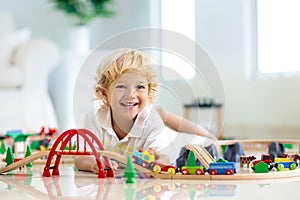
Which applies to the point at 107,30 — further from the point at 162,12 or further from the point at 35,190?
the point at 35,190

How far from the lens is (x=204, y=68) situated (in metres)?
1.46

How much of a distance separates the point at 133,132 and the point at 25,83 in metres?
2.33

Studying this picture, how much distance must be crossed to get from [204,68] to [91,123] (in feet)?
1.11

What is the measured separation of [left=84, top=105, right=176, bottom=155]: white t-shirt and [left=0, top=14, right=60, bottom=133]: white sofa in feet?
7.10

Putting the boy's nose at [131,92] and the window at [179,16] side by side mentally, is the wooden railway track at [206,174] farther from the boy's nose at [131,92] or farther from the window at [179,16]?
the window at [179,16]

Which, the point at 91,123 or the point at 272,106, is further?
the point at 272,106

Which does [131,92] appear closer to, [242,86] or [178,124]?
[178,124]

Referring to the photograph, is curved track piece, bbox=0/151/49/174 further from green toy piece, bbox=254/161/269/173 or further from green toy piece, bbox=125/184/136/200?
green toy piece, bbox=254/161/269/173

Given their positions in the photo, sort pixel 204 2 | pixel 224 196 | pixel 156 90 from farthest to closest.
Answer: pixel 204 2, pixel 156 90, pixel 224 196

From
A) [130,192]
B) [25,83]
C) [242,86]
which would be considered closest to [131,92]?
[130,192]

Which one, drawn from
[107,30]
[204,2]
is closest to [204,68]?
[204,2]

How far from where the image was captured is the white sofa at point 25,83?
3.47 meters

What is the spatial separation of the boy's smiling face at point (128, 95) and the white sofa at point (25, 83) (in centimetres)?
224

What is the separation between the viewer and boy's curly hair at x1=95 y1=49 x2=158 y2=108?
130 centimetres
